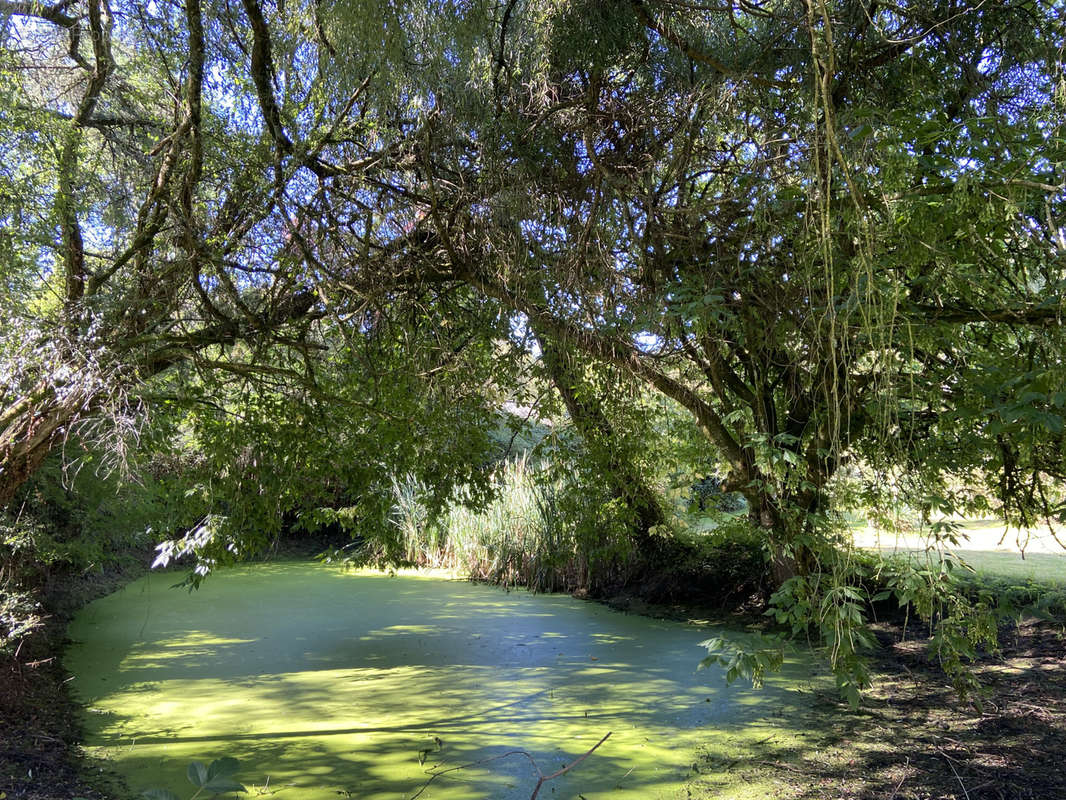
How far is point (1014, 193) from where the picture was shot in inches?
78.5

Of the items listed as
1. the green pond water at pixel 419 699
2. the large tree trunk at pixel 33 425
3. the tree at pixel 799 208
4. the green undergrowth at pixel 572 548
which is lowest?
the green pond water at pixel 419 699

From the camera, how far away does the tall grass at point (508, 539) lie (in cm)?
738

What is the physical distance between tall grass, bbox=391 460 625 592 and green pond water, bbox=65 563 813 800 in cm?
63

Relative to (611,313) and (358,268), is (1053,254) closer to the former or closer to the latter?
(611,313)

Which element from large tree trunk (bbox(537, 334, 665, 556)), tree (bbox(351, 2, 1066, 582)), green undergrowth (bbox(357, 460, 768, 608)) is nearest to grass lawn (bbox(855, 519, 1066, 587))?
green undergrowth (bbox(357, 460, 768, 608))

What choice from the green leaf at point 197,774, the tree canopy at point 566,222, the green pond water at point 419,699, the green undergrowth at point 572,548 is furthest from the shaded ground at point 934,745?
the green leaf at point 197,774

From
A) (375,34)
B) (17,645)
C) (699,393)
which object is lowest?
(17,645)

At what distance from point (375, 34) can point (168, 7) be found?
5.25 feet

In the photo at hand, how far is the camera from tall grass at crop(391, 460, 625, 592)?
7383mm

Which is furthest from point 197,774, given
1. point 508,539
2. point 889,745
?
point 508,539

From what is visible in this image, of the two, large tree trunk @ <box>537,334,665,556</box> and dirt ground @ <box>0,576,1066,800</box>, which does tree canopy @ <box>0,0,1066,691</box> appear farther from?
dirt ground @ <box>0,576,1066,800</box>

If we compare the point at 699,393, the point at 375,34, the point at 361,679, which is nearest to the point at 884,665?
the point at 699,393

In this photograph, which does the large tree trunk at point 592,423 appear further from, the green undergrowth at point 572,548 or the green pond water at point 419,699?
the green pond water at point 419,699

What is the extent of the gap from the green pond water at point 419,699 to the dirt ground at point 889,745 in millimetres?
118
